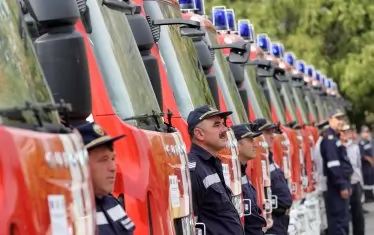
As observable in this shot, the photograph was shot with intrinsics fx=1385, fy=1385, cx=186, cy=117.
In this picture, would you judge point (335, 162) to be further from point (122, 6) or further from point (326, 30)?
point (326, 30)

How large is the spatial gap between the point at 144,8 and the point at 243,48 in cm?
188

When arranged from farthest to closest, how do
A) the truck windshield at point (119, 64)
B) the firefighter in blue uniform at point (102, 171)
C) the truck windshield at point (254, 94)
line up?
the truck windshield at point (254, 94), the truck windshield at point (119, 64), the firefighter in blue uniform at point (102, 171)

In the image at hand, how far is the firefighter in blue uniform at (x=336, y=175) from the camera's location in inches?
702

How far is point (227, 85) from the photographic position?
37.0 ft

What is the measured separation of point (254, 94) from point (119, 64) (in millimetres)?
7822

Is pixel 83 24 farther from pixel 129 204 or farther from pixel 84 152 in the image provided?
pixel 84 152

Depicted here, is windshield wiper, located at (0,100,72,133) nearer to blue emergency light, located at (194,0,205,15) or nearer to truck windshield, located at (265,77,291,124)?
blue emergency light, located at (194,0,205,15)

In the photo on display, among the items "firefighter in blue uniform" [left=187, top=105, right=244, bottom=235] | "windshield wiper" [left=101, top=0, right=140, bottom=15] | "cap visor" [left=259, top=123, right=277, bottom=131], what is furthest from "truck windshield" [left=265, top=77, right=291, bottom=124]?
"windshield wiper" [left=101, top=0, right=140, bottom=15]

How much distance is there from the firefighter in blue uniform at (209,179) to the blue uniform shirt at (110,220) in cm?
291

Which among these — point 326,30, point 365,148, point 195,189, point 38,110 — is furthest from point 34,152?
point 326,30

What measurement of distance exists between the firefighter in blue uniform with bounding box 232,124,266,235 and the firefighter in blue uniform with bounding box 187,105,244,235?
1396 millimetres

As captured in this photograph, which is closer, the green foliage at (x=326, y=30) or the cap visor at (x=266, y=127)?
the cap visor at (x=266, y=127)

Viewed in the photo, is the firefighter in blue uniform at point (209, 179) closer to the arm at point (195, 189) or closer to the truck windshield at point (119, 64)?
the arm at point (195, 189)

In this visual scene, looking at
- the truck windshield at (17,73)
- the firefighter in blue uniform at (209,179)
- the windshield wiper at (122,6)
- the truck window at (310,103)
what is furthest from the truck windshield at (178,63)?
the truck window at (310,103)
